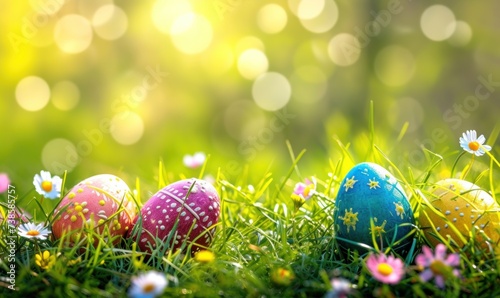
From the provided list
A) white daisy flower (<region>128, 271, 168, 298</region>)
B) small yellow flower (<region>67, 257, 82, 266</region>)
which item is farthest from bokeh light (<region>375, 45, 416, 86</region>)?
white daisy flower (<region>128, 271, 168, 298</region>)

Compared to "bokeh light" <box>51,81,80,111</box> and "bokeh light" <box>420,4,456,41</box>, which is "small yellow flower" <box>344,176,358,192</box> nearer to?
"bokeh light" <box>51,81,80,111</box>

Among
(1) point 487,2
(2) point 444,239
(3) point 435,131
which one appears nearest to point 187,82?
(3) point 435,131

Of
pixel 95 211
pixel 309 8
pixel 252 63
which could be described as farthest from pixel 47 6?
pixel 95 211

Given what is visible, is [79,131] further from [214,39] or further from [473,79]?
[473,79]

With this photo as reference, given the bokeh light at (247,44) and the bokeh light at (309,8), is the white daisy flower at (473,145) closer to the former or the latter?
the bokeh light at (247,44)

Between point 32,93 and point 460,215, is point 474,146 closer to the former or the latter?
point 460,215

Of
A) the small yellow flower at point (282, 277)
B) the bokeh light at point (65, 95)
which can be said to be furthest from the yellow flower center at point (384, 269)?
the bokeh light at point (65, 95)
